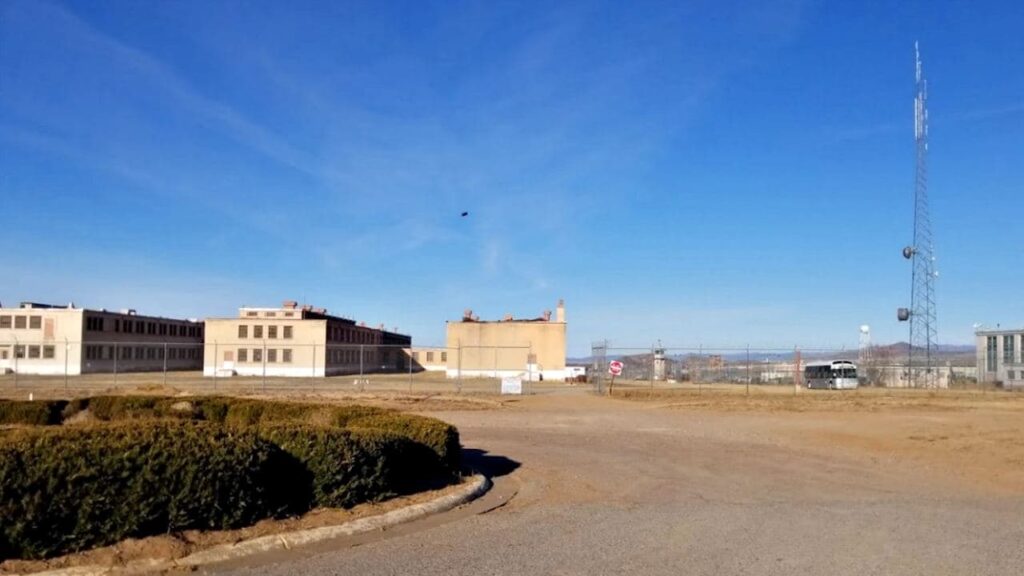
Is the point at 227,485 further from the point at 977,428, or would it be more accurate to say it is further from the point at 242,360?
the point at 242,360

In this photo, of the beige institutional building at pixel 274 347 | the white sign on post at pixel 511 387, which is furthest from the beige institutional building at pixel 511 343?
the white sign on post at pixel 511 387

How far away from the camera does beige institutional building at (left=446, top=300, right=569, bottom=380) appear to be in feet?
224

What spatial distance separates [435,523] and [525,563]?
210cm

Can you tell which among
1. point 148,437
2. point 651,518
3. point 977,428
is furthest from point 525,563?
point 977,428

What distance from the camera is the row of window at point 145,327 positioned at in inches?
2953

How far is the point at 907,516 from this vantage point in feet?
34.0

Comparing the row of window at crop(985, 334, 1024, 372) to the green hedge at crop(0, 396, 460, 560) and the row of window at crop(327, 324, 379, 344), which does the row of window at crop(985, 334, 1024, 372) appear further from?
the row of window at crop(327, 324, 379, 344)

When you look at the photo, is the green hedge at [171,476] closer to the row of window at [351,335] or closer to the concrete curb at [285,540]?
the concrete curb at [285,540]

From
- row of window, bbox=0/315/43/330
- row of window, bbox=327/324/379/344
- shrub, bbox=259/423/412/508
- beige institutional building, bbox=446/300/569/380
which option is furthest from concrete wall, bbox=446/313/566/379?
shrub, bbox=259/423/412/508

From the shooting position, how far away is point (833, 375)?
181ft

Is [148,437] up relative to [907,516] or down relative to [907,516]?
up

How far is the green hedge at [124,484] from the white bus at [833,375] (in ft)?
161

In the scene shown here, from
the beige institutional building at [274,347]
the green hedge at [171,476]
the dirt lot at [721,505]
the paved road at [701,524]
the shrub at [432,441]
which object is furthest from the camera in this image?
the beige institutional building at [274,347]

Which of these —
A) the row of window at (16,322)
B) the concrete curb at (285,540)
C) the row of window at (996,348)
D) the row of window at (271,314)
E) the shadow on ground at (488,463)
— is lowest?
the shadow on ground at (488,463)
